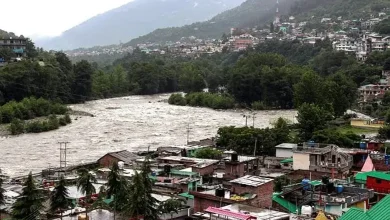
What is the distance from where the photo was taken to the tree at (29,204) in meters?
11.6

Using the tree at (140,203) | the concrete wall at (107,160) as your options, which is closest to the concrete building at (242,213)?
the tree at (140,203)

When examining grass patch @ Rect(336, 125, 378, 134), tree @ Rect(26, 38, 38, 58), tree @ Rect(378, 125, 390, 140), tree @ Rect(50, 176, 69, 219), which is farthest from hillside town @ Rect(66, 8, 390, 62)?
tree @ Rect(50, 176, 69, 219)

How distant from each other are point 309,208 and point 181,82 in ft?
184

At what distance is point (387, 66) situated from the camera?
50.2 meters

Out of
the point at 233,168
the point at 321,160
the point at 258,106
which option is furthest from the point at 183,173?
the point at 258,106

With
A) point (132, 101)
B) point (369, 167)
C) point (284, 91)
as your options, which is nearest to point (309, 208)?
point (369, 167)

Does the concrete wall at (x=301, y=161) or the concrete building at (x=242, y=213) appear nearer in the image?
the concrete building at (x=242, y=213)

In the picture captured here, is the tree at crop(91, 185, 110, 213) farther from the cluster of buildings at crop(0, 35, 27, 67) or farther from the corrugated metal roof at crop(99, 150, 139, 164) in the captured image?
the cluster of buildings at crop(0, 35, 27, 67)

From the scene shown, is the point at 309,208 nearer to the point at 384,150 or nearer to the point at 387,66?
the point at 384,150

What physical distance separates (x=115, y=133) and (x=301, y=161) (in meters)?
Result: 17.4

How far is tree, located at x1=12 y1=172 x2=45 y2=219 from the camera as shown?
11.6 meters

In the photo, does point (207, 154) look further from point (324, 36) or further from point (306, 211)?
point (324, 36)

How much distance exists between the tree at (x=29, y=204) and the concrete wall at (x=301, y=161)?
10.7 metres

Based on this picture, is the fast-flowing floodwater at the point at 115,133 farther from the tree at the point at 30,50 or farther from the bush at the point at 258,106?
the tree at the point at 30,50
